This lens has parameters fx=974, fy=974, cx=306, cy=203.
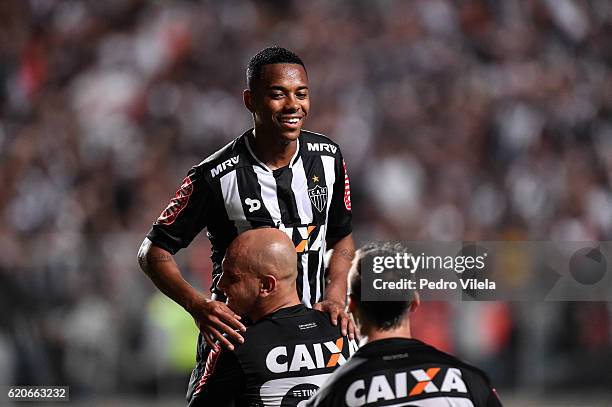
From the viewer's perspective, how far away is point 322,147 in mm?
4574

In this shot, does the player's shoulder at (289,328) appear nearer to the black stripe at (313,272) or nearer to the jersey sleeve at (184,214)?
the black stripe at (313,272)

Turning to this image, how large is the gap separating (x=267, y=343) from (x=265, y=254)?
13.4 inches

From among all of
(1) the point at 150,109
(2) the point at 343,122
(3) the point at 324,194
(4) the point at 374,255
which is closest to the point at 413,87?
(2) the point at 343,122

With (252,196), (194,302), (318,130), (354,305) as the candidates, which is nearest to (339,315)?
(194,302)

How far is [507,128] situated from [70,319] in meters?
5.35

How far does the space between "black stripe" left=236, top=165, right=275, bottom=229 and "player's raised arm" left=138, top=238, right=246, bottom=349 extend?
0.40m

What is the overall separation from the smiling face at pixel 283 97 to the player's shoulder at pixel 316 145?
0.27 metres

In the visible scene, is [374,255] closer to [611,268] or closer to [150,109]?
[611,268]

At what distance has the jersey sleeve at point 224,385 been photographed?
12.2 ft

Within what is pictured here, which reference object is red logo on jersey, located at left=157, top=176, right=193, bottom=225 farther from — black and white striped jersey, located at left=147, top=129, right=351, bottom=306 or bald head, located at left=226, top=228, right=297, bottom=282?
bald head, located at left=226, top=228, right=297, bottom=282

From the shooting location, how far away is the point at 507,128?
35.6 ft

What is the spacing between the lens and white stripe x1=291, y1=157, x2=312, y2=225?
4.46m

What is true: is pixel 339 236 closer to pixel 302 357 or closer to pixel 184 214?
pixel 184 214

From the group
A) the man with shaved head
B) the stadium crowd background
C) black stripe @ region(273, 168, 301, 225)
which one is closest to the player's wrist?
the man with shaved head
